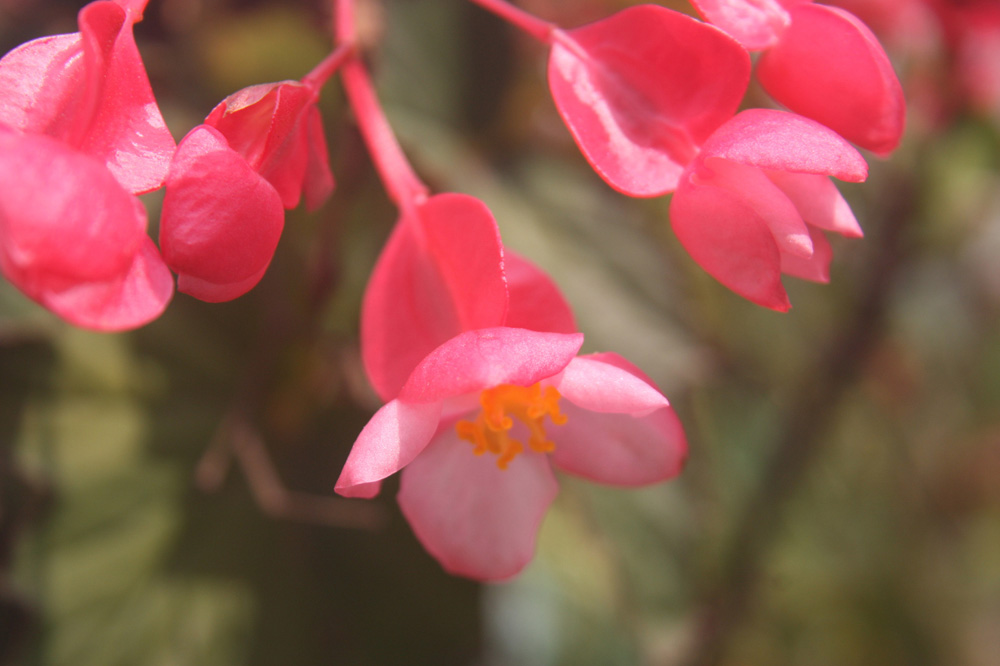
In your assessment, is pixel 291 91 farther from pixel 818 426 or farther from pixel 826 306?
pixel 826 306

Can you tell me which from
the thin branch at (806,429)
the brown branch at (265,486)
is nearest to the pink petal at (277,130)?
the brown branch at (265,486)

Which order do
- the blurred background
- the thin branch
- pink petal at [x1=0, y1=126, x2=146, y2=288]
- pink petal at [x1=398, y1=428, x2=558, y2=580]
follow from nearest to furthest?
pink petal at [x1=0, y1=126, x2=146, y2=288] → pink petal at [x1=398, y1=428, x2=558, y2=580] → the blurred background → the thin branch

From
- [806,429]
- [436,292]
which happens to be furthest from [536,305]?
[806,429]

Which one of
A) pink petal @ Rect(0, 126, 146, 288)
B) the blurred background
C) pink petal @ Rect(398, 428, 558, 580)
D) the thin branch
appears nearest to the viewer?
pink petal @ Rect(0, 126, 146, 288)

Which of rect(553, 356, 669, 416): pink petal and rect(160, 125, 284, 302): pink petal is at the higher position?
rect(160, 125, 284, 302): pink petal

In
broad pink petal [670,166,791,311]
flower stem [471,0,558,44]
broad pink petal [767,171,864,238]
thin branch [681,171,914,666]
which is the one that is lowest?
thin branch [681,171,914,666]

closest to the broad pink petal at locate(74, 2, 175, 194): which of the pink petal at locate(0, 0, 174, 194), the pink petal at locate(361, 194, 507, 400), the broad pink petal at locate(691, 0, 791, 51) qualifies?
the pink petal at locate(0, 0, 174, 194)

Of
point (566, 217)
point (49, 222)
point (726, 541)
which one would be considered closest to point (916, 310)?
point (726, 541)

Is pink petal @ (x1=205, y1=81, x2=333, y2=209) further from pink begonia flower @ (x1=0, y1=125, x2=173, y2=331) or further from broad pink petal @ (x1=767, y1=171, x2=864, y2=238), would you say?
broad pink petal @ (x1=767, y1=171, x2=864, y2=238)
